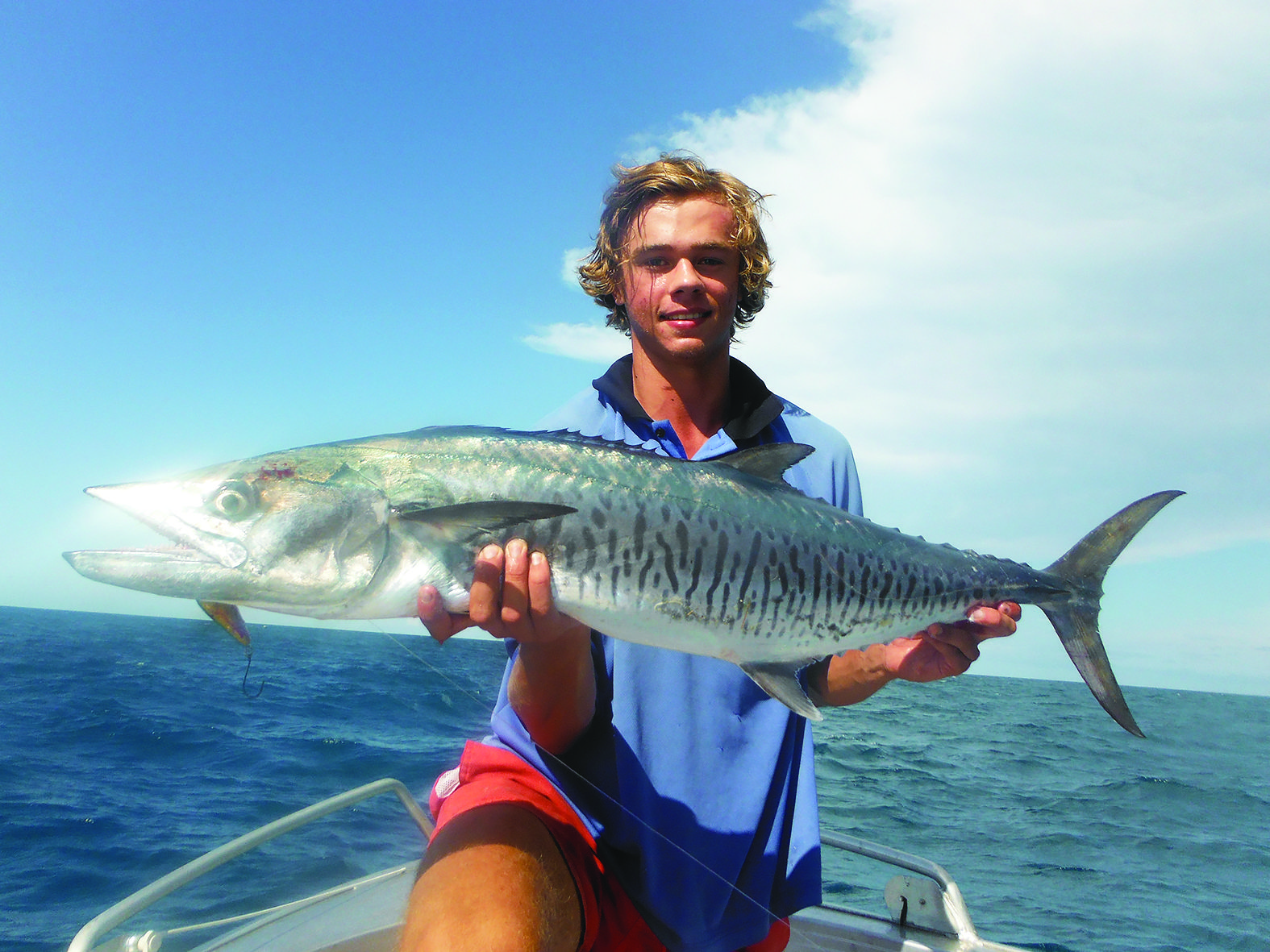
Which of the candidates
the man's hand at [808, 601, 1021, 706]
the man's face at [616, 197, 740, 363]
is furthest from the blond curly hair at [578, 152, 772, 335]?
the man's hand at [808, 601, 1021, 706]

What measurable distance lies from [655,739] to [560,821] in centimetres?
39

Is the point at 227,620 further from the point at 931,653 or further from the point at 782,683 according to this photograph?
the point at 931,653

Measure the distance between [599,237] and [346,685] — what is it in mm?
22356

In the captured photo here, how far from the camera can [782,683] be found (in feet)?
7.07

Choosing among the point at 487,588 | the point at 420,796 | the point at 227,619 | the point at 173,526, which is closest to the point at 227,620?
the point at 227,619

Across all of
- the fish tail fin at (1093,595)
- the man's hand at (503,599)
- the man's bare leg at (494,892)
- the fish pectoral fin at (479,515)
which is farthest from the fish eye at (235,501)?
the fish tail fin at (1093,595)

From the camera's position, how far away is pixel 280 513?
1876 mm

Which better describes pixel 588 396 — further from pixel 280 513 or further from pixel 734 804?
pixel 734 804

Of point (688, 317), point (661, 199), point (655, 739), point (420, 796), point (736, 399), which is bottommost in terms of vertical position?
point (420, 796)

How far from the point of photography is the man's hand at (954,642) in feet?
7.77

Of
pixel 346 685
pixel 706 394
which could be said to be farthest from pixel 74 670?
pixel 706 394

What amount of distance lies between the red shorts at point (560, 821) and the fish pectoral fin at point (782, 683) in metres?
0.77

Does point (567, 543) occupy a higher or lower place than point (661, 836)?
higher

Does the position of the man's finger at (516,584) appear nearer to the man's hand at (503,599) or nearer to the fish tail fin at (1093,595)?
→ the man's hand at (503,599)
